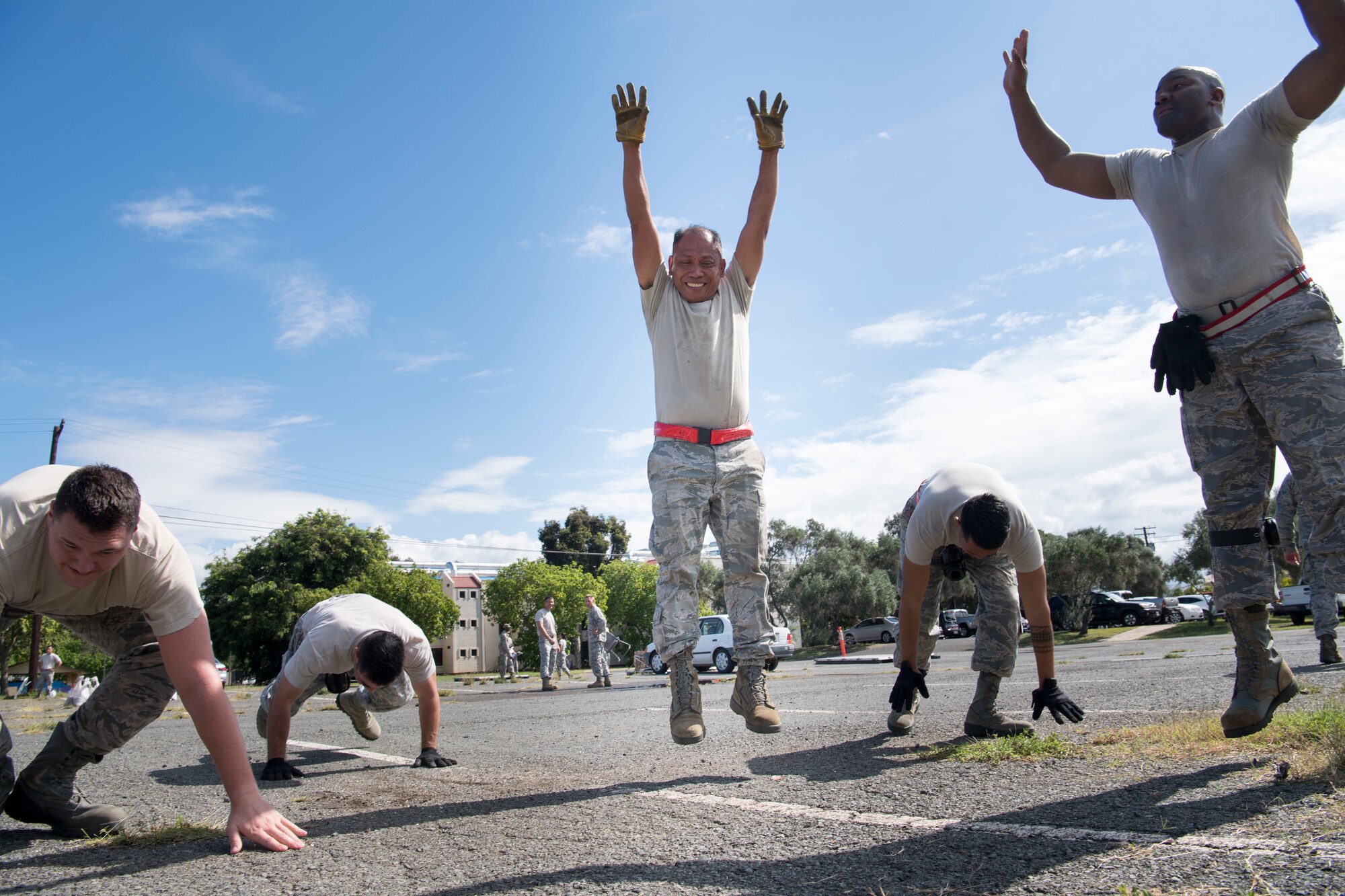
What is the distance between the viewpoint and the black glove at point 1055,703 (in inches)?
155

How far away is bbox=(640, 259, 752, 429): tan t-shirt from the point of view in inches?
160

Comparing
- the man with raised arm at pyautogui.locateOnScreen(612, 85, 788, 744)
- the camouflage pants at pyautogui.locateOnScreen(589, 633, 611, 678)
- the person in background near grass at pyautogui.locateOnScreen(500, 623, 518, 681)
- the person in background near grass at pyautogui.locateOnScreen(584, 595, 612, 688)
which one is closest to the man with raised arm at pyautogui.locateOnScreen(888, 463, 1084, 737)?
the man with raised arm at pyautogui.locateOnScreen(612, 85, 788, 744)

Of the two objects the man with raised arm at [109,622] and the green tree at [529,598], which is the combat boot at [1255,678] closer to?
the man with raised arm at [109,622]

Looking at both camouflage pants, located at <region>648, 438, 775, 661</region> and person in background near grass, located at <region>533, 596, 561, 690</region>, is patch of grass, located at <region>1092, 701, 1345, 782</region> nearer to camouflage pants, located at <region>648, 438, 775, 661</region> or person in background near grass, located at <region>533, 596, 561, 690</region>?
camouflage pants, located at <region>648, 438, 775, 661</region>

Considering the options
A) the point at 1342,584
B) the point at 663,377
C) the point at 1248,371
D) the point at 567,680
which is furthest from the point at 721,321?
the point at 567,680

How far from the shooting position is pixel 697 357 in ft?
13.3

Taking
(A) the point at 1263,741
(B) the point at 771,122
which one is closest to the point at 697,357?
(B) the point at 771,122

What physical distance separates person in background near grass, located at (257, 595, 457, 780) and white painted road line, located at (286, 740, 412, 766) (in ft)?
0.60

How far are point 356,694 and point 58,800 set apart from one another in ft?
8.74

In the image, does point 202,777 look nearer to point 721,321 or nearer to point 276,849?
point 276,849

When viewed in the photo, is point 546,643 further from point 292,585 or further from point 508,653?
point 292,585

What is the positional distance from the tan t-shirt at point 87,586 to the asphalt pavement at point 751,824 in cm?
81

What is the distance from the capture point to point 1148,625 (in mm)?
37312

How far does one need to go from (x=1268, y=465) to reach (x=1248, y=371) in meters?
0.40
